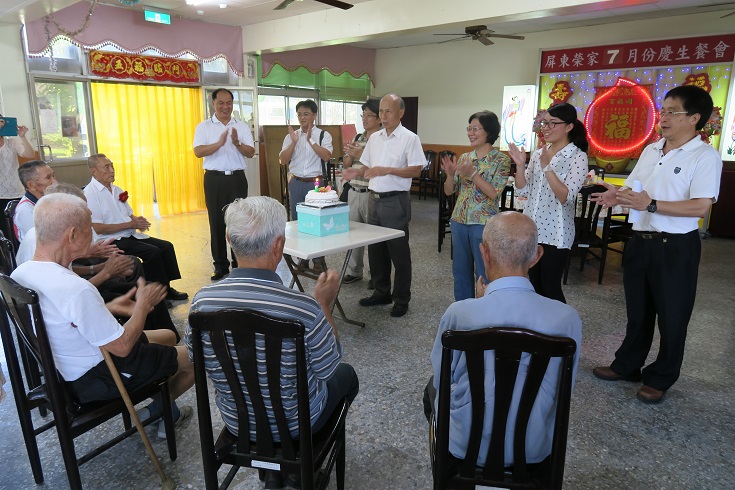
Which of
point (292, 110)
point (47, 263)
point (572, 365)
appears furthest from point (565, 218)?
point (292, 110)

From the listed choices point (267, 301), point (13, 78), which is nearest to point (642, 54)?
point (267, 301)

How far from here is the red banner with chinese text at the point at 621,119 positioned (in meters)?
6.89

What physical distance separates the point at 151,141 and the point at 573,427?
22.1 ft

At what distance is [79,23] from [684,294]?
6759mm

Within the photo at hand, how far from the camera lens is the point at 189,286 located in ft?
13.5

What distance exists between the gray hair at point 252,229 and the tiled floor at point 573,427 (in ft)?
3.32

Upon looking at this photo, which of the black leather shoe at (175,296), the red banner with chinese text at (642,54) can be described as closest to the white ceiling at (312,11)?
the red banner with chinese text at (642,54)

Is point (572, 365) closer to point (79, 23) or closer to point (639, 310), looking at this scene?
point (639, 310)

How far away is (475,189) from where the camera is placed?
2.94 meters

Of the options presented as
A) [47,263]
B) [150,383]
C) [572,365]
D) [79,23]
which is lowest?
[150,383]

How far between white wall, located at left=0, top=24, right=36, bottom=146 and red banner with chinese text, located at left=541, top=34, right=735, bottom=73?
7.04 metres

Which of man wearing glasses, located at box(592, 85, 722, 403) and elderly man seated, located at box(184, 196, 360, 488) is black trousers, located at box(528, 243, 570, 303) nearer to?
man wearing glasses, located at box(592, 85, 722, 403)

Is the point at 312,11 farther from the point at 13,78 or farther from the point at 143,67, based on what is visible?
the point at 13,78

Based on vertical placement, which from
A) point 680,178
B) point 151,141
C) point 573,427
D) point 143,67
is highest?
point 143,67
